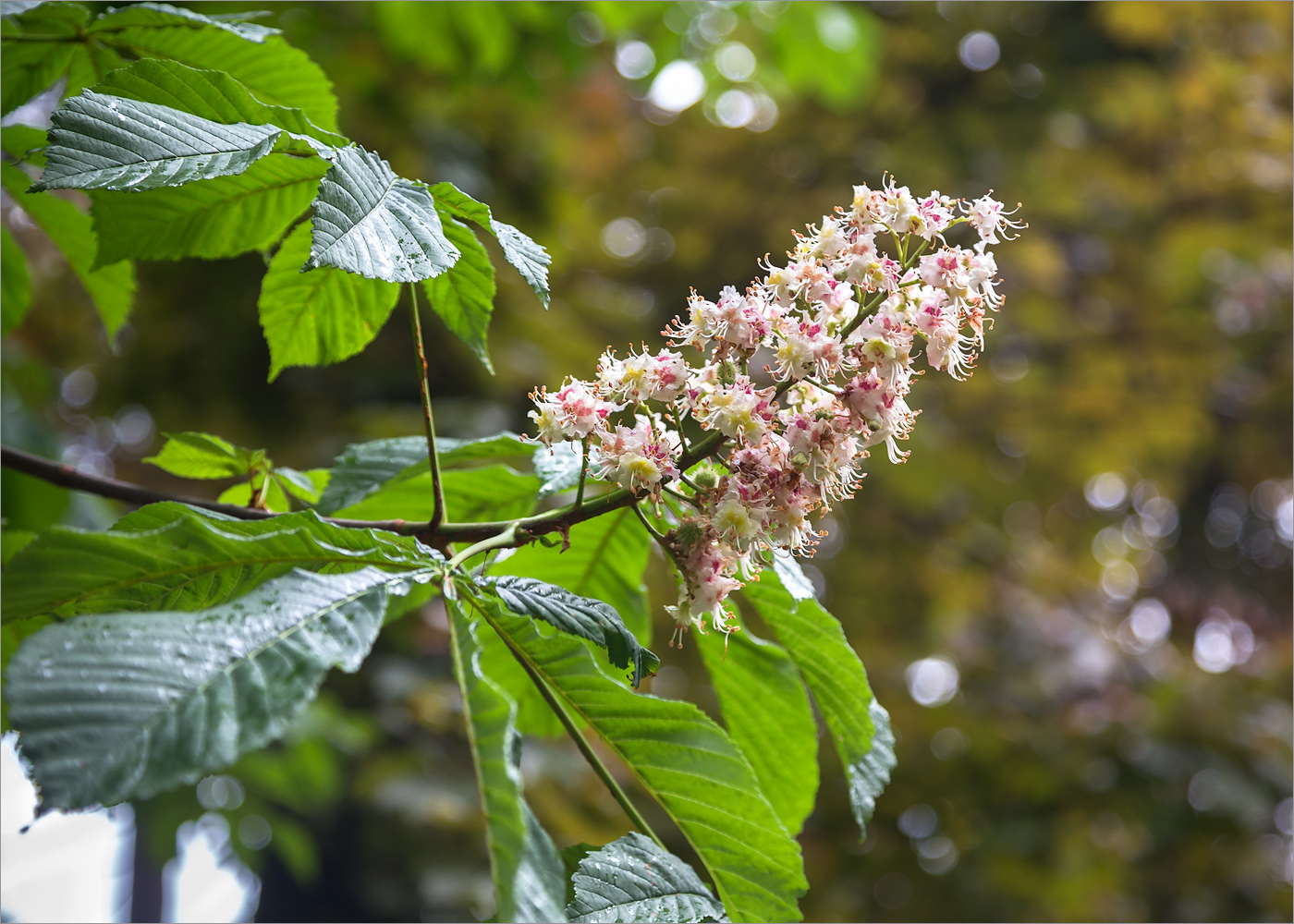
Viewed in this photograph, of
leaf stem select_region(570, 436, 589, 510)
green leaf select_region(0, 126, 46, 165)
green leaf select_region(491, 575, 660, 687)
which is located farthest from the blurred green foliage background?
green leaf select_region(491, 575, 660, 687)

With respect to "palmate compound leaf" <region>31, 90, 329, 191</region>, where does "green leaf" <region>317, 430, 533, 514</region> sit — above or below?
below

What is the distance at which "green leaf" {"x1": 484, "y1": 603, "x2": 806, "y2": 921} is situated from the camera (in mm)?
1017

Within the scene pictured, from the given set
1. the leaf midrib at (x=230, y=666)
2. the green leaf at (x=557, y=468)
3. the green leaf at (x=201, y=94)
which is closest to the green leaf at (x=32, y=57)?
the green leaf at (x=201, y=94)

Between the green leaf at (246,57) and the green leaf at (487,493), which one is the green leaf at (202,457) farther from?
the green leaf at (246,57)

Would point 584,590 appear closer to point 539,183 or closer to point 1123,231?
point 539,183

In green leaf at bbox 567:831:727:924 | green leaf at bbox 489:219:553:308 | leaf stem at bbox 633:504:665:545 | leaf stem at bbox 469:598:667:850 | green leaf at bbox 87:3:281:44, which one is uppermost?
green leaf at bbox 489:219:553:308

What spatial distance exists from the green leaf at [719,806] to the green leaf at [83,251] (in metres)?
1.12

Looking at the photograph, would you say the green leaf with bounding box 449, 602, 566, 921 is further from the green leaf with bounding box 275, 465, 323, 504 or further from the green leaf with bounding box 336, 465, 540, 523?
the green leaf with bounding box 275, 465, 323, 504

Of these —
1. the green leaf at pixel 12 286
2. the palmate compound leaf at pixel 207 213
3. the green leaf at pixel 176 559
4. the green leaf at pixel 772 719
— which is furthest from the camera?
the green leaf at pixel 12 286

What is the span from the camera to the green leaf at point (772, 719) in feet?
4.45

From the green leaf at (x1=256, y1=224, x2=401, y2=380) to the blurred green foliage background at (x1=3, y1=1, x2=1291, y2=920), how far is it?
1.55 meters

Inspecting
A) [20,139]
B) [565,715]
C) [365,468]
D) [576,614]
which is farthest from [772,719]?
[20,139]

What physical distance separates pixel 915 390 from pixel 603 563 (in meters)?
4.49

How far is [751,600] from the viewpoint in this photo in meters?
1.26
